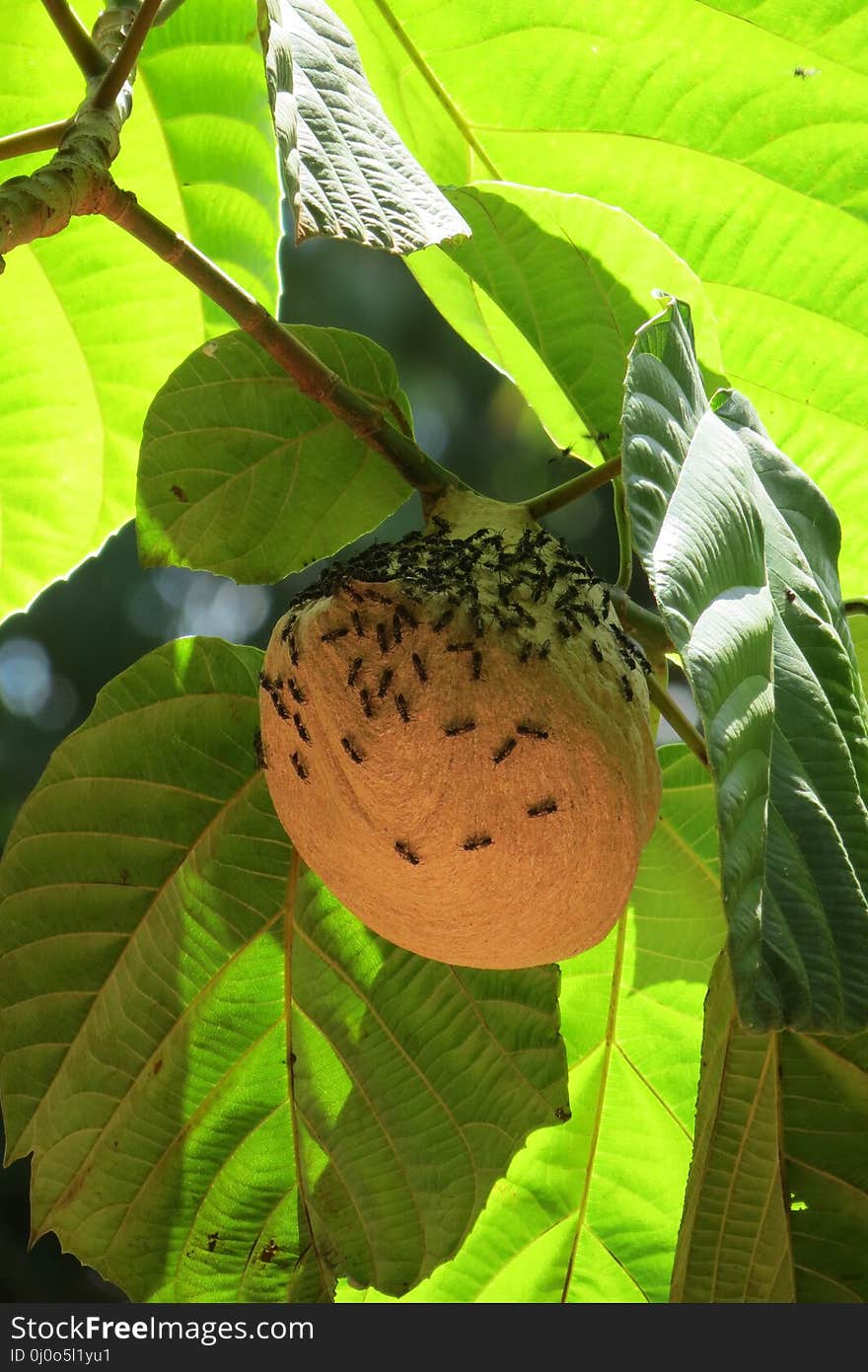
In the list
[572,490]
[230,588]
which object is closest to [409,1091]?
[572,490]

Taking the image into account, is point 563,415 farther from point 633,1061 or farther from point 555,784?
point 633,1061

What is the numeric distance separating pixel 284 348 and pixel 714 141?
1.55 feet

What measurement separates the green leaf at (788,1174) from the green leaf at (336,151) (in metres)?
0.66

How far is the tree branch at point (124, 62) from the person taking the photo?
1.00 m

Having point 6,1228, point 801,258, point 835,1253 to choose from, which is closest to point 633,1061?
point 835,1253

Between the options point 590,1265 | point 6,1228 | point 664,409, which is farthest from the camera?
point 6,1228

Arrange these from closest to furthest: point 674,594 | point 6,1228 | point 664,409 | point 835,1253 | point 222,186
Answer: point 674,594 → point 664,409 → point 835,1253 → point 222,186 → point 6,1228

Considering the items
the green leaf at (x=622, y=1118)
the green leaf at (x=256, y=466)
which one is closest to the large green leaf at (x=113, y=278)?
the green leaf at (x=256, y=466)

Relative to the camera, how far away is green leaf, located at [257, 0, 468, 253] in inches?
29.3

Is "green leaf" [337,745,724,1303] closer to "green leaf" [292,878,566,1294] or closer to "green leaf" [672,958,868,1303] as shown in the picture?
"green leaf" [292,878,566,1294]

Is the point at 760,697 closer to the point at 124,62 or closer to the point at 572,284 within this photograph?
the point at 572,284

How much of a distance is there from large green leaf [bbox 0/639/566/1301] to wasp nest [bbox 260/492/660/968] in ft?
0.97

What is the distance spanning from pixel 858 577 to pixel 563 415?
0.32m

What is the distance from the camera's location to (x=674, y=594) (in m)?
0.65
